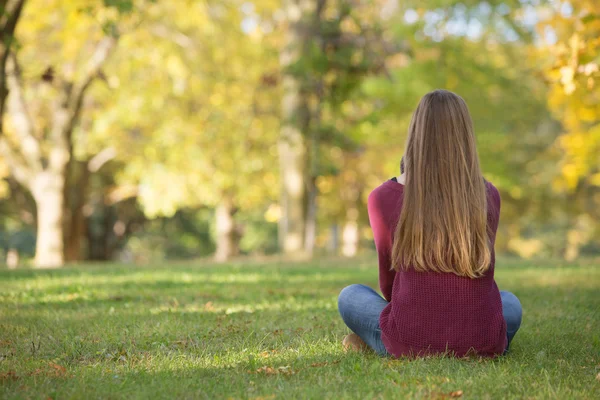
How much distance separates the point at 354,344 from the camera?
4.64 meters

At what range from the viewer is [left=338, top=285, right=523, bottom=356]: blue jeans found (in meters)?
4.39

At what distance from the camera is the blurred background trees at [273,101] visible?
15695mm

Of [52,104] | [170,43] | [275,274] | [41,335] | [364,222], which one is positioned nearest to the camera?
[41,335]

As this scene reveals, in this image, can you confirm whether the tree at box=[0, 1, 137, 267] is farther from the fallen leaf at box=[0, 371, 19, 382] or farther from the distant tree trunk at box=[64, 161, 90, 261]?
the fallen leaf at box=[0, 371, 19, 382]

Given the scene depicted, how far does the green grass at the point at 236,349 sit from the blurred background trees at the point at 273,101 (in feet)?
13.8

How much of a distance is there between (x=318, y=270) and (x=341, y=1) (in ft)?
25.3

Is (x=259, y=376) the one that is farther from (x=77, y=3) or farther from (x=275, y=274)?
(x=77, y=3)

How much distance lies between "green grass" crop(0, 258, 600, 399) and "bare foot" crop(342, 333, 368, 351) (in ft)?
0.25

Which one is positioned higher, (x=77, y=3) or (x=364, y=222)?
(x=77, y=3)

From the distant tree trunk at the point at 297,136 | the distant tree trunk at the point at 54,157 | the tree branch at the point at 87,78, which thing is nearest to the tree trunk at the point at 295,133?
the distant tree trunk at the point at 297,136

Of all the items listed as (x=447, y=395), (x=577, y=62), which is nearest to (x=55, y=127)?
(x=577, y=62)

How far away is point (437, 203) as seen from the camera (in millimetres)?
3912

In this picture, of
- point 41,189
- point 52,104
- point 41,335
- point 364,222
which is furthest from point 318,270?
point 364,222

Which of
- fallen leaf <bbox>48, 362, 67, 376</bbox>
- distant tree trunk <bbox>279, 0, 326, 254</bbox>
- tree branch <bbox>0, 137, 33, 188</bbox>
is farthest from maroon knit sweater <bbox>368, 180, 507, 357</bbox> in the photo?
tree branch <bbox>0, 137, 33, 188</bbox>
